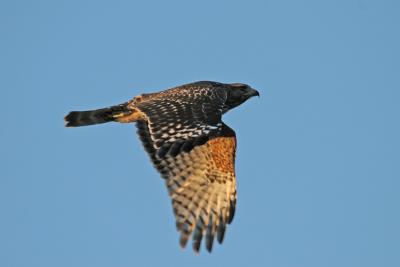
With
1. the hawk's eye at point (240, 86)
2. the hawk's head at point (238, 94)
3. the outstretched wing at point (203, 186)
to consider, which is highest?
the hawk's eye at point (240, 86)

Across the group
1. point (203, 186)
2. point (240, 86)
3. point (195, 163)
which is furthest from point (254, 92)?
point (203, 186)

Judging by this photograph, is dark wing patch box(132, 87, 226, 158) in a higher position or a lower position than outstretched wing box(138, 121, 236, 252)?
higher

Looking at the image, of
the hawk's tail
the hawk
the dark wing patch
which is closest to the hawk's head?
the hawk

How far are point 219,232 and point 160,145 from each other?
2.72m

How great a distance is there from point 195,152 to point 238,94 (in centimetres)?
135

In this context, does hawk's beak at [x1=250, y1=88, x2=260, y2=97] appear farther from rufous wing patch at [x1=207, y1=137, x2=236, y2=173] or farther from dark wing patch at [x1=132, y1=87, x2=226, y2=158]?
dark wing patch at [x1=132, y1=87, x2=226, y2=158]

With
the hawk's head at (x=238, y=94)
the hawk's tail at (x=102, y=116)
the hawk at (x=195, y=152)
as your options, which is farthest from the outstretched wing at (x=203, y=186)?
the hawk's tail at (x=102, y=116)

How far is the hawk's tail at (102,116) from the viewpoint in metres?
14.8

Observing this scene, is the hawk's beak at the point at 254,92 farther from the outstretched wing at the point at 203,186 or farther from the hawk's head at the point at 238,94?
the outstretched wing at the point at 203,186

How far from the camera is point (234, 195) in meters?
15.0

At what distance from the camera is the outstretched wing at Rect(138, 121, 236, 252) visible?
566 inches

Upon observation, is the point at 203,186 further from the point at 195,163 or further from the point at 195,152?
the point at 195,152

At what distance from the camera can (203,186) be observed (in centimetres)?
1505

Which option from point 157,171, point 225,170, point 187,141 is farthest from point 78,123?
point 187,141
